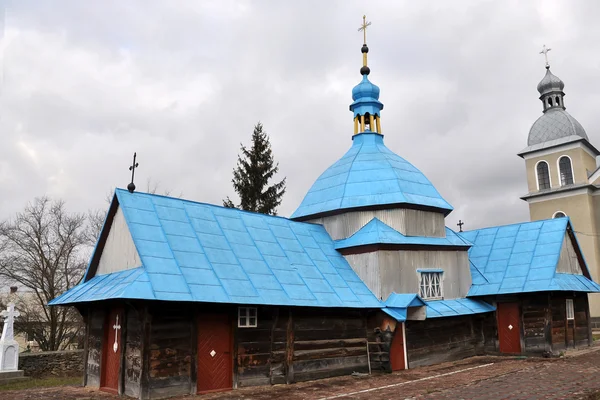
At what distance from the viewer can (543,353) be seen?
19.8 m

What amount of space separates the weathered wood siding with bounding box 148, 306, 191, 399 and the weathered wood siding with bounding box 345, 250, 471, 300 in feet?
22.9

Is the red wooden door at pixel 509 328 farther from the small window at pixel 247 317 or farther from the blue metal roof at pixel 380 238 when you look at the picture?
the small window at pixel 247 317

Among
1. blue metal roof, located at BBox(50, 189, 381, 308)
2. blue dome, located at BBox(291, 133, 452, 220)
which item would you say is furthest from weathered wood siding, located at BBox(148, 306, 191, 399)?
blue dome, located at BBox(291, 133, 452, 220)

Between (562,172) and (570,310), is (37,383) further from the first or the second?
(562,172)

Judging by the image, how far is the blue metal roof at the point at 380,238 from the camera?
1811 cm

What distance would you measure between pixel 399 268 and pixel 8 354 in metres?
13.8

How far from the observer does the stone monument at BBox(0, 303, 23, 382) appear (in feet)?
59.1

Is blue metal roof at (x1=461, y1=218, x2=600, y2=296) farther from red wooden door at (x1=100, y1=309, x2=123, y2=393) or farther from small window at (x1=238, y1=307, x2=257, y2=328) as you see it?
red wooden door at (x1=100, y1=309, x2=123, y2=393)

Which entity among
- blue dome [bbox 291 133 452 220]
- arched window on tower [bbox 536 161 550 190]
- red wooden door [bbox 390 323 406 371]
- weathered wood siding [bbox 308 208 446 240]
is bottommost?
red wooden door [bbox 390 323 406 371]

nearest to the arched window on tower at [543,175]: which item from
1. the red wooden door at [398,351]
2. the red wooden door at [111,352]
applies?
the red wooden door at [398,351]

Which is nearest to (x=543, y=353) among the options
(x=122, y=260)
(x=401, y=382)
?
(x=401, y=382)

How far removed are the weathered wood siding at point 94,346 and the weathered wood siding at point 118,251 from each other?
1277 mm

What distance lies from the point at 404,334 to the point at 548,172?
1019 inches

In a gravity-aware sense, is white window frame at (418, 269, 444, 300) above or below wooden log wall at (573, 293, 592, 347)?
above
